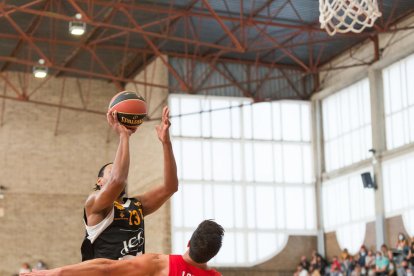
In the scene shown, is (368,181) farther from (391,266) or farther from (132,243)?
(132,243)

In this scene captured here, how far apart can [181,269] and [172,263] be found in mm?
88

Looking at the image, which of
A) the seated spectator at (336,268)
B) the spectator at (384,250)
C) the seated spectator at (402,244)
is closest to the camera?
the seated spectator at (402,244)

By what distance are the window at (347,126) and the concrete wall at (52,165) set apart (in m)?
8.81

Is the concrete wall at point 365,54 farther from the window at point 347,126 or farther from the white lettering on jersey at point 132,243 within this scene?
the white lettering on jersey at point 132,243

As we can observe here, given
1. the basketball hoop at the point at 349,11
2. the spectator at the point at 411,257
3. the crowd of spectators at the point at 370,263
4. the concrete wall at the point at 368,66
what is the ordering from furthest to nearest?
the concrete wall at the point at 368,66
the crowd of spectators at the point at 370,263
the spectator at the point at 411,257
the basketball hoop at the point at 349,11

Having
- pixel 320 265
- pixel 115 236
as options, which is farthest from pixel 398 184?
pixel 115 236

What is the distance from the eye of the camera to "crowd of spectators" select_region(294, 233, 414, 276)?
32344mm

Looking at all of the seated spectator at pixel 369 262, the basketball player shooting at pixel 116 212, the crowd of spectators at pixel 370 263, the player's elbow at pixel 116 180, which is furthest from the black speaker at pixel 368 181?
the player's elbow at pixel 116 180

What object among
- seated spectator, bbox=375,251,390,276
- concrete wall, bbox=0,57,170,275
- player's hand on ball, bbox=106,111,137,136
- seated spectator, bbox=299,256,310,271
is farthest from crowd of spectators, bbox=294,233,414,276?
player's hand on ball, bbox=106,111,137,136

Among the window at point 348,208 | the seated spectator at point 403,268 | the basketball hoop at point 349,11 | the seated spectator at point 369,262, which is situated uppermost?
the basketball hoop at point 349,11

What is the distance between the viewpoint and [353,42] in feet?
130

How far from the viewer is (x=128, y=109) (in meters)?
8.06

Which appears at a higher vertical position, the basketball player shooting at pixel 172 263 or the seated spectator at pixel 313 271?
the seated spectator at pixel 313 271

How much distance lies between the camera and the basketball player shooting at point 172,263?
6379mm
